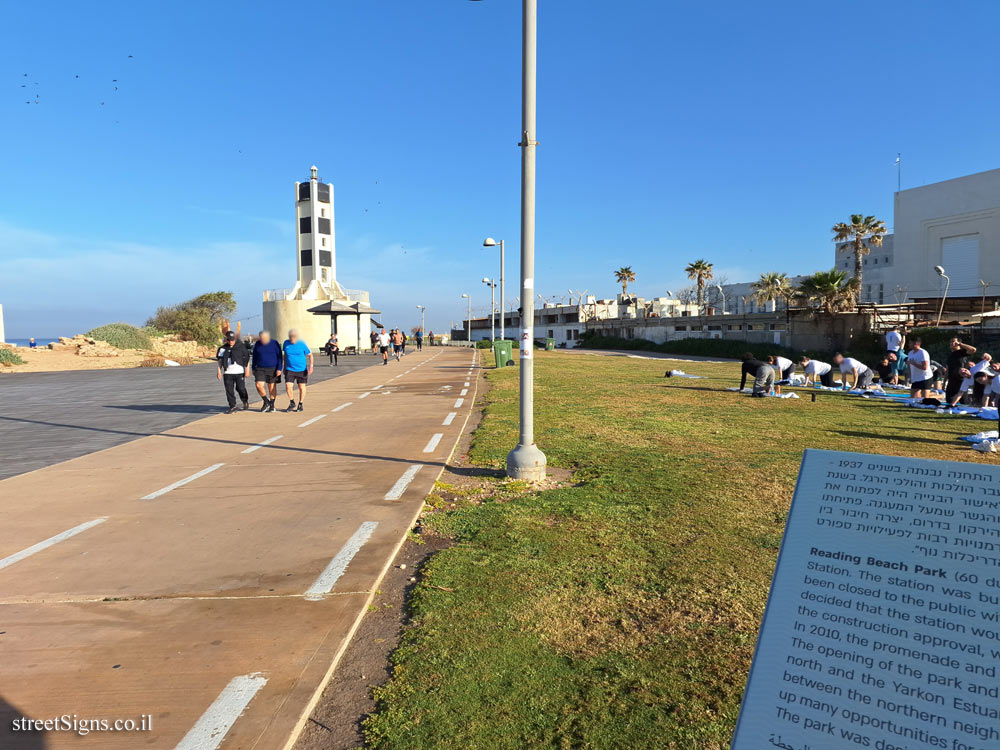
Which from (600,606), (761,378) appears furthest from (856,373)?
(600,606)

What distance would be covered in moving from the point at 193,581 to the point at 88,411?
1245 centimetres

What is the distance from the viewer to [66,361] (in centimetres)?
3441

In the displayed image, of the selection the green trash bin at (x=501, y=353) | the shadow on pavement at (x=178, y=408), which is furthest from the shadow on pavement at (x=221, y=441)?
the green trash bin at (x=501, y=353)

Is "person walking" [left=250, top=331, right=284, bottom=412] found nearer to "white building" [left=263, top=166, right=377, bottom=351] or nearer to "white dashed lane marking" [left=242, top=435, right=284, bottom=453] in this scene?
"white dashed lane marking" [left=242, top=435, right=284, bottom=453]

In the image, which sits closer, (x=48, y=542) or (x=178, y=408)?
(x=48, y=542)

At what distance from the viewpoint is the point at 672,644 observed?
325cm

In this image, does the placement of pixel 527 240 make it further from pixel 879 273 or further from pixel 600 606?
pixel 879 273

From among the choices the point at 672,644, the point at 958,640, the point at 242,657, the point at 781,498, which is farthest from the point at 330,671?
the point at 781,498

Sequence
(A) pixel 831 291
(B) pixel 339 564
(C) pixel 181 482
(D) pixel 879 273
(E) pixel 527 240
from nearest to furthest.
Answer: (B) pixel 339 564, (E) pixel 527 240, (C) pixel 181 482, (A) pixel 831 291, (D) pixel 879 273

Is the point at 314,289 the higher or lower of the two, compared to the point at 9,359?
higher

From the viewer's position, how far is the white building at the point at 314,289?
46.7 metres

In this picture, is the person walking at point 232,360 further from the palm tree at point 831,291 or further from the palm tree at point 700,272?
the palm tree at point 700,272

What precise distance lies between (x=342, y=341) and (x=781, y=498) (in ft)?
155

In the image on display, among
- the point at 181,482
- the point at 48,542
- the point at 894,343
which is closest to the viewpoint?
the point at 48,542
